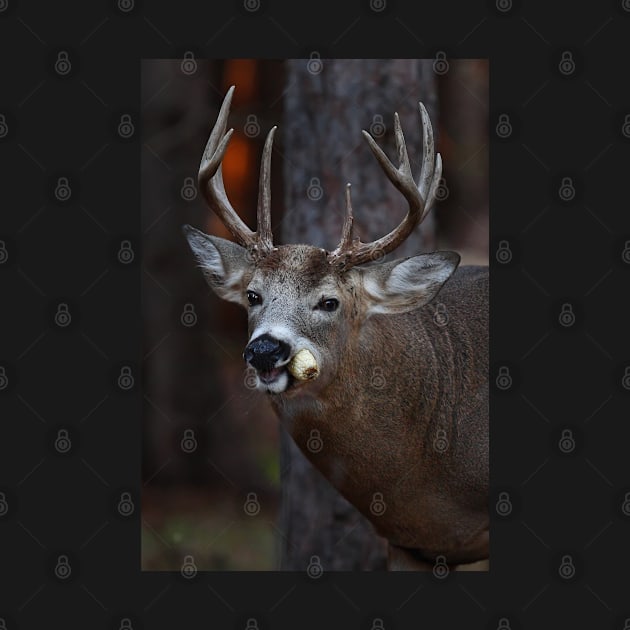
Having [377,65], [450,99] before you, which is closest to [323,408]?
[377,65]

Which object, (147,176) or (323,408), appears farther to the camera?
(147,176)

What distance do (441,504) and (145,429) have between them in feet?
23.8

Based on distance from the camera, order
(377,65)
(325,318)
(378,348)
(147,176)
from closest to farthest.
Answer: (325,318) → (378,348) → (377,65) → (147,176)

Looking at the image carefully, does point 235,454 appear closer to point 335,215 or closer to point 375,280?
point 335,215

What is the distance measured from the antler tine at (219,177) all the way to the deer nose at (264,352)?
1.03 metres

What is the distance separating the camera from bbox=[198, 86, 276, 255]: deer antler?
614 cm

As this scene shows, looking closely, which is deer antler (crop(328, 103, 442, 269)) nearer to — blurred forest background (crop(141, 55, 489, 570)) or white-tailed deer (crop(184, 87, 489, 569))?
white-tailed deer (crop(184, 87, 489, 569))

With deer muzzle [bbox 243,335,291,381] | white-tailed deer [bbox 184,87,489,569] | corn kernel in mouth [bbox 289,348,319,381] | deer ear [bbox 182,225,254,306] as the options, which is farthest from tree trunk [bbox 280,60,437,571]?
deer muzzle [bbox 243,335,291,381]

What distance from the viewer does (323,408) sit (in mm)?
6184

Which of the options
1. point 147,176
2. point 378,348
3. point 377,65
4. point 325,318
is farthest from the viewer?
point 147,176

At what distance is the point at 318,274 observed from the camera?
604 cm

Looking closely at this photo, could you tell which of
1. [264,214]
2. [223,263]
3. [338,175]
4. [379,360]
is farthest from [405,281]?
[338,175]

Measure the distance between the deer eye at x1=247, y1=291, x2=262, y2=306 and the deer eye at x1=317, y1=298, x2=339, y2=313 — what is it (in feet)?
1.25

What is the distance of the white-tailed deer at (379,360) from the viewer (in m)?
5.95
